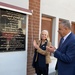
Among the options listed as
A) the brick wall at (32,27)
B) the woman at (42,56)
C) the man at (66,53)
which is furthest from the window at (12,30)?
the man at (66,53)

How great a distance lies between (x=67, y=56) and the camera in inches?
173

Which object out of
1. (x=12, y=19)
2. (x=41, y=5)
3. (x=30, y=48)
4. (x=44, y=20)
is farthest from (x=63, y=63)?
(x=44, y=20)

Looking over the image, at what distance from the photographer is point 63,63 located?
14.8 feet

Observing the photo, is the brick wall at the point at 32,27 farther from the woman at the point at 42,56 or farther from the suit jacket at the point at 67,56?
the suit jacket at the point at 67,56

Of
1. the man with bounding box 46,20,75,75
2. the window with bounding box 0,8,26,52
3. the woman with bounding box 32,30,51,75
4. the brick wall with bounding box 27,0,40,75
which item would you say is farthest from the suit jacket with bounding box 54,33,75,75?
the brick wall with bounding box 27,0,40,75

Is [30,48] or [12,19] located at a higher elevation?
[12,19]

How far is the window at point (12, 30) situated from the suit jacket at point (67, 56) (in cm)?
241

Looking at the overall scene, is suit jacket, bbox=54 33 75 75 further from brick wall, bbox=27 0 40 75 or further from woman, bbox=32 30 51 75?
brick wall, bbox=27 0 40 75

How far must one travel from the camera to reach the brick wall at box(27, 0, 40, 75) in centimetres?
790

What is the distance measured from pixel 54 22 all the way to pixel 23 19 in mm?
2874

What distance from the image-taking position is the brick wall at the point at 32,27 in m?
7.90

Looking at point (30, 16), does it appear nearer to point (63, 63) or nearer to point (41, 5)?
point (41, 5)

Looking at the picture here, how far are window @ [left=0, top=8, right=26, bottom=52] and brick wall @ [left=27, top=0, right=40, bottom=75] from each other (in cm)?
43

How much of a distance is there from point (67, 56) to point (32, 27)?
148 inches
